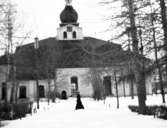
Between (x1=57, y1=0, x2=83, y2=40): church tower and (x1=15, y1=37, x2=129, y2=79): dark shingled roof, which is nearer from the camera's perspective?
(x1=15, y1=37, x2=129, y2=79): dark shingled roof

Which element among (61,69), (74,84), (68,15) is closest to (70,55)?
(61,69)

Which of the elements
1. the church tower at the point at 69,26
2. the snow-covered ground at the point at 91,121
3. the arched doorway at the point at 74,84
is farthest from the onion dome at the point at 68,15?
the snow-covered ground at the point at 91,121

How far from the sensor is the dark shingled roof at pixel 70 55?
14.0 meters

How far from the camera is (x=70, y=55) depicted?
32.0 meters

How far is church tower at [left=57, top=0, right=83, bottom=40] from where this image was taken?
58.8 m

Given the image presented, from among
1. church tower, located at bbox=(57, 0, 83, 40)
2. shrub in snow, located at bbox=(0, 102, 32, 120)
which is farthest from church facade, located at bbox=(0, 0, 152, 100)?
shrub in snow, located at bbox=(0, 102, 32, 120)

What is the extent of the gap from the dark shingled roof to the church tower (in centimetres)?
210

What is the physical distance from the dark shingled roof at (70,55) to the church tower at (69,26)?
2097mm

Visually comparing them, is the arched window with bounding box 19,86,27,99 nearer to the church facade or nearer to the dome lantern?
the church facade

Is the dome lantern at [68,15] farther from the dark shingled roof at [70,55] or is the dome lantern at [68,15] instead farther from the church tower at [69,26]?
the dark shingled roof at [70,55]

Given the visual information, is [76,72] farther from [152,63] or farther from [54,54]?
[152,63]

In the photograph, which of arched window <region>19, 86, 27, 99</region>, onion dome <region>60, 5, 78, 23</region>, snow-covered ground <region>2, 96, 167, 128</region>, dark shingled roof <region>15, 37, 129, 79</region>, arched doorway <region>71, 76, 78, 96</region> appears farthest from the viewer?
onion dome <region>60, 5, 78, 23</region>

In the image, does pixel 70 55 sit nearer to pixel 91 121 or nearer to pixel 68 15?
pixel 91 121

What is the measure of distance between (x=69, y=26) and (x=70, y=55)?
94.4ft
